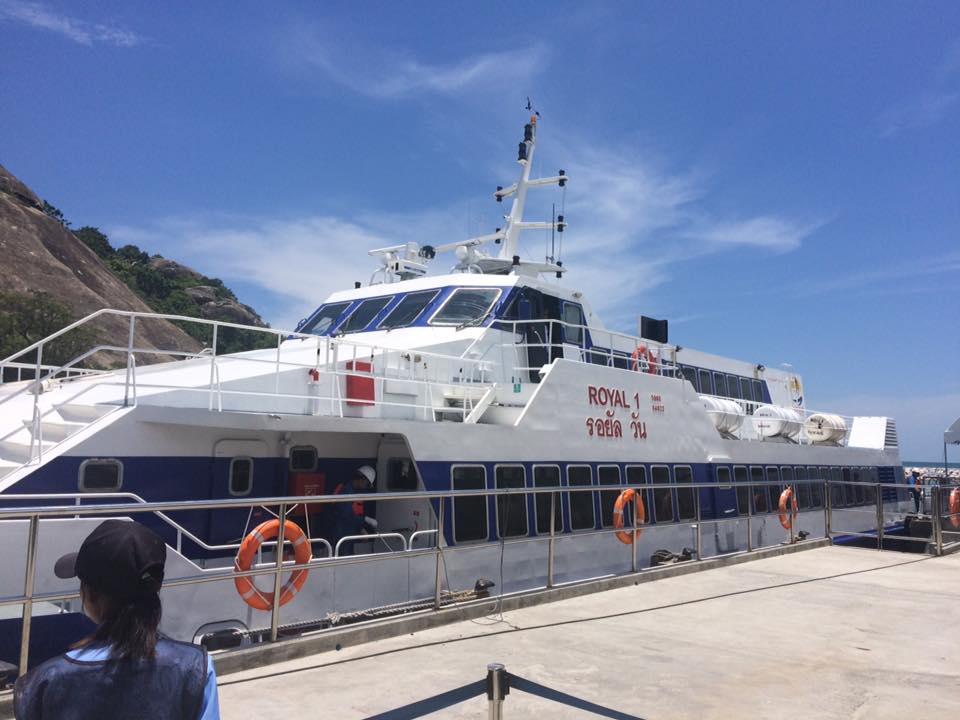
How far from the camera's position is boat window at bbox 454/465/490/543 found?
9.66 metres

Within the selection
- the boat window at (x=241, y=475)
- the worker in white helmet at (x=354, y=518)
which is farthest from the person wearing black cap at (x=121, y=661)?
the worker in white helmet at (x=354, y=518)

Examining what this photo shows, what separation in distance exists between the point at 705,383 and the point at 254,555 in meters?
13.7

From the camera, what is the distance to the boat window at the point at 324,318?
13.8m

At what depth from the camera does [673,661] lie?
568 cm

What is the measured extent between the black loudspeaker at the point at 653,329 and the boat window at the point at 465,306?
4353 mm

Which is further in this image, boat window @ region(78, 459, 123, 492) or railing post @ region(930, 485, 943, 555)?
railing post @ region(930, 485, 943, 555)

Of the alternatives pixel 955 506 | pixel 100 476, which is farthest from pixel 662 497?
pixel 955 506

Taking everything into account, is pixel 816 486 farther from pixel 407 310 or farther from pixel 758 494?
pixel 407 310

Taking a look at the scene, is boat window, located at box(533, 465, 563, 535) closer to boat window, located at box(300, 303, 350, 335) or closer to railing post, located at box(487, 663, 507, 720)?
boat window, located at box(300, 303, 350, 335)

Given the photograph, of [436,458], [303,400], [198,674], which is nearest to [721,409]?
[436,458]

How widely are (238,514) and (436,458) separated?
2.36 m

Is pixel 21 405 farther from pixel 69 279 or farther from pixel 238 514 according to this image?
pixel 69 279

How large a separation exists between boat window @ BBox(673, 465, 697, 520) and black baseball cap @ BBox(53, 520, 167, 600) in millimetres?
12279

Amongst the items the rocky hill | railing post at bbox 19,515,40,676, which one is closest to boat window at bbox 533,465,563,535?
railing post at bbox 19,515,40,676
